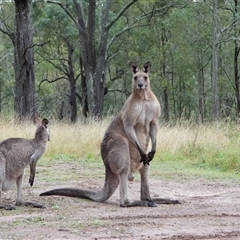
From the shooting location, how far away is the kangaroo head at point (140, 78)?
725cm

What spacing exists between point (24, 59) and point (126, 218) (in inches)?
486

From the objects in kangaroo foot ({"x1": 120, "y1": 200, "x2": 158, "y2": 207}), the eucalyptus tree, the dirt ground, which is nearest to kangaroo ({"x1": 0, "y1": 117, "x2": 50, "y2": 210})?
the dirt ground

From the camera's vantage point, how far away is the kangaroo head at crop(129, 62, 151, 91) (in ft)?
23.8

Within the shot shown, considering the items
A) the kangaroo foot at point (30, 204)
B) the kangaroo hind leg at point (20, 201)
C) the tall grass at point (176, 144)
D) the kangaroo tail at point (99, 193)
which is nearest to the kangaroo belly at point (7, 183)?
the kangaroo hind leg at point (20, 201)

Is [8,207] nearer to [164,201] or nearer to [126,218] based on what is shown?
[126,218]

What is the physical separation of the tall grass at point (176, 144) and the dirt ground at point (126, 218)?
3205 millimetres

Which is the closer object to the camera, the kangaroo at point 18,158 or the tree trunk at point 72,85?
the kangaroo at point 18,158

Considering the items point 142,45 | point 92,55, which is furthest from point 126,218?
point 142,45

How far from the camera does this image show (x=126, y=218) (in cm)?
614

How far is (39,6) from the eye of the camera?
31938 millimetres

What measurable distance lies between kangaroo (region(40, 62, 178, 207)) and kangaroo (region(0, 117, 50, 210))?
0.75 metres

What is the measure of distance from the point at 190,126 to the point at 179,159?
223cm

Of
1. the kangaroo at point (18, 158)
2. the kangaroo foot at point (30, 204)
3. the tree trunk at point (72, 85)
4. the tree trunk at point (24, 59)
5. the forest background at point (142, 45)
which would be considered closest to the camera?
the kangaroo at point (18, 158)

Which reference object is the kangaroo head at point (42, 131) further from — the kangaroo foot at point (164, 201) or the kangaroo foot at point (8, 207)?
the kangaroo foot at point (164, 201)
